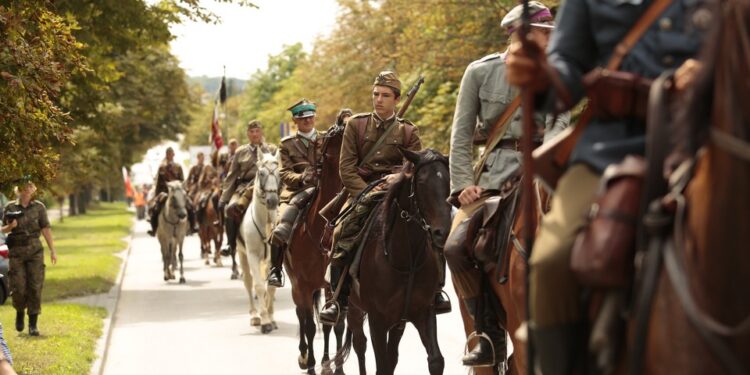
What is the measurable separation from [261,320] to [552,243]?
1352 centimetres

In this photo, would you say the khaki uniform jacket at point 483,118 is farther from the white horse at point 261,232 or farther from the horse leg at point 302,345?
the white horse at point 261,232

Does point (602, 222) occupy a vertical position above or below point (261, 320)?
above

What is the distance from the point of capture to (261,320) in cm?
1791

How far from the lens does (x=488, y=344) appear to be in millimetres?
8234

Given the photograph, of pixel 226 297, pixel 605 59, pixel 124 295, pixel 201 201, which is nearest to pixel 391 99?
pixel 605 59

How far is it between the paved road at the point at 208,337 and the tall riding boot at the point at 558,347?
8.67 meters

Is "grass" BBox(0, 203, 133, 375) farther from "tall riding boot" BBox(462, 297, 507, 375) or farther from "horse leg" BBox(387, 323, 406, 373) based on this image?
"tall riding boot" BBox(462, 297, 507, 375)

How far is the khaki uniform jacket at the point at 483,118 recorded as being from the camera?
8281 millimetres

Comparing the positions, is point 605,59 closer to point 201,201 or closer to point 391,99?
point 391,99

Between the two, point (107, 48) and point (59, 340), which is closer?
point (59, 340)

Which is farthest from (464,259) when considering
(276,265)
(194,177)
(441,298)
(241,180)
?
(194,177)

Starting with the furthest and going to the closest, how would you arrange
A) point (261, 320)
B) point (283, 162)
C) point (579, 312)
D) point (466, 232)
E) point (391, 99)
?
point (261, 320) → point (283, 162) → point (391, 99) → point (466, 232) → point (579, 312)

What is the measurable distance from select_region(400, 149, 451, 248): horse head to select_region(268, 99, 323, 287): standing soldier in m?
3.70

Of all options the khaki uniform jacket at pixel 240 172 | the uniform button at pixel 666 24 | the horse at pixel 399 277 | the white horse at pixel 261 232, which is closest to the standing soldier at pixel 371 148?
the horse at pixel 399 277
